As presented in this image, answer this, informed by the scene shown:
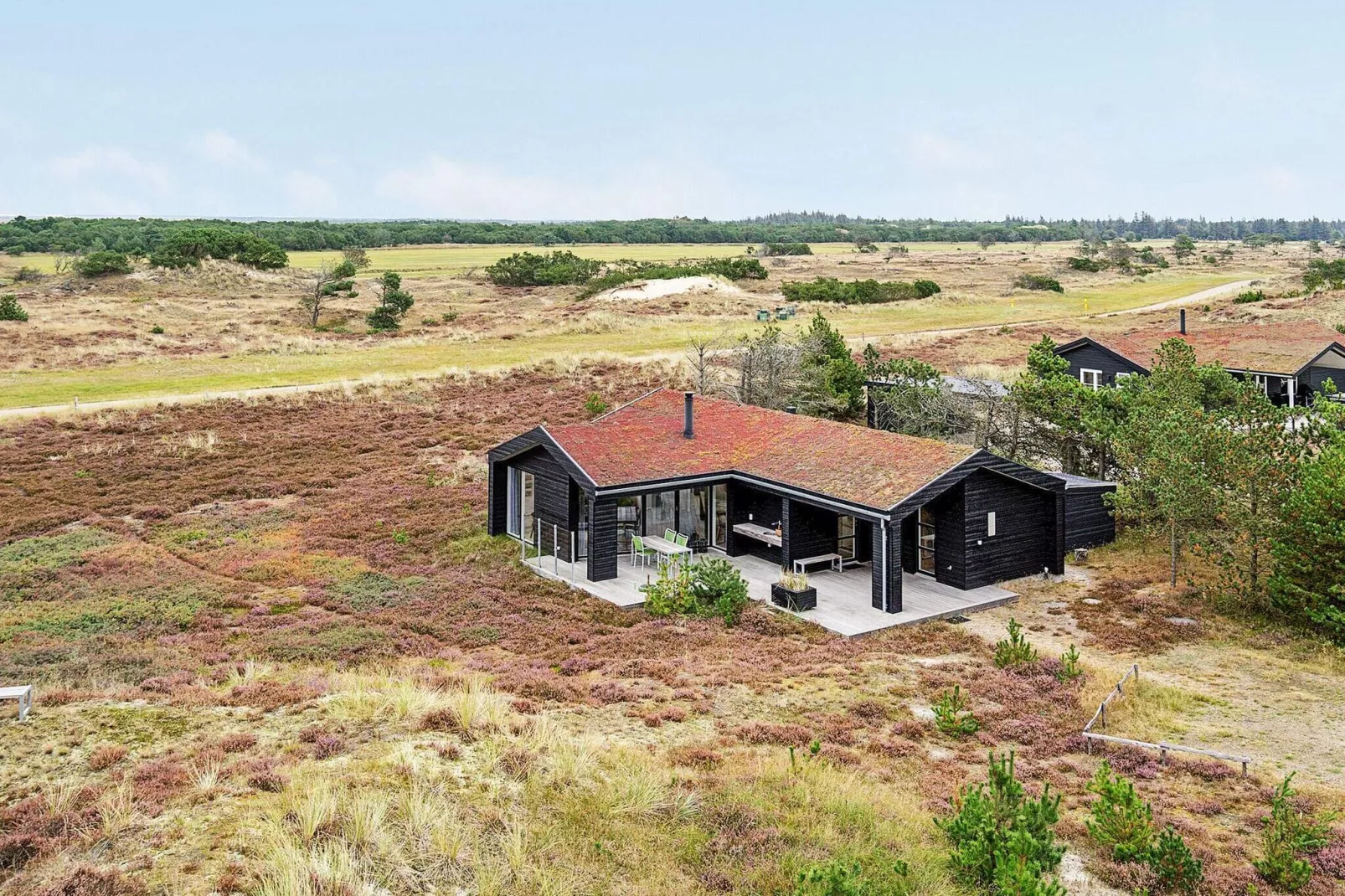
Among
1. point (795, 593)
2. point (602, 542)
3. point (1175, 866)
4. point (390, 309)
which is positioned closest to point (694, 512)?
point (602, 542)

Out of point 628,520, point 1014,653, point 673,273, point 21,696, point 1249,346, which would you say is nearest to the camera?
point 21,696

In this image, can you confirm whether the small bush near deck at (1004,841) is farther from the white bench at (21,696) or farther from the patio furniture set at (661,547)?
the patio furniture set at (661,547)

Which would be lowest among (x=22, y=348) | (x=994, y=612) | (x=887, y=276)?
(x=994, y=612)

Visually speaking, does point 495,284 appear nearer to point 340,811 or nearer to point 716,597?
point 716,597

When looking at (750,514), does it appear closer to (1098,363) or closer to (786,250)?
(1098,363)

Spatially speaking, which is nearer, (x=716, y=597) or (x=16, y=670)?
(x=16, y=670)

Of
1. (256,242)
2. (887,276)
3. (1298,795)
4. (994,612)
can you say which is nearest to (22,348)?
(256,242)

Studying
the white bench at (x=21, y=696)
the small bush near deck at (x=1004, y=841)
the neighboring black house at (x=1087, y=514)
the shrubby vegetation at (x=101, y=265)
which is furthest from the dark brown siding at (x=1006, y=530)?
the shrubby vegetation at (x=101, y=265)

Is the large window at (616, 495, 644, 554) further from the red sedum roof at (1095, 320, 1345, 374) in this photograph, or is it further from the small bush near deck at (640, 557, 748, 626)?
the red sedum roof at (1095, 320, 1345, 374)
